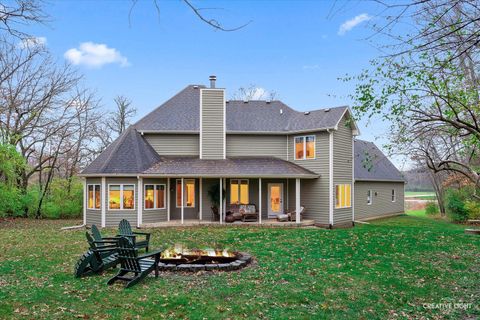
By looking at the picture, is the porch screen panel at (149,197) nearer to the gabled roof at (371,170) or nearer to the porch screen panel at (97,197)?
the porch screen panel at (97,197)

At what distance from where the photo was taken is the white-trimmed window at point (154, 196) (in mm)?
19062

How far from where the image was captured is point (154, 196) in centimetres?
1933

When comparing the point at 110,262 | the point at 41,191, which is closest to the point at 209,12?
the point at 110,262

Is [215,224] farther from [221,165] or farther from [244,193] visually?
[221,165]

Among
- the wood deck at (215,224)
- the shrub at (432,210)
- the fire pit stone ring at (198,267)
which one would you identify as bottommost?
the shrub at (432,210)

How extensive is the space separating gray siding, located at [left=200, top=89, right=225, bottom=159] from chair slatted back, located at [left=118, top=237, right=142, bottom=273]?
13.3 metres

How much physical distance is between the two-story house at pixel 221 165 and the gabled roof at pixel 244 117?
0.06m

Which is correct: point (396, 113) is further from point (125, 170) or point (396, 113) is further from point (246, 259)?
point (125, 170)

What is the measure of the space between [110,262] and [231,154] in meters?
13.3

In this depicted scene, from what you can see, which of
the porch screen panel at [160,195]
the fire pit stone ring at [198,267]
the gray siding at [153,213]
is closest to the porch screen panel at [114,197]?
the gray siding at [153,213]

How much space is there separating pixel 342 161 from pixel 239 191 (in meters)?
5.93

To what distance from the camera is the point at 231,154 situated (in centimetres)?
2145

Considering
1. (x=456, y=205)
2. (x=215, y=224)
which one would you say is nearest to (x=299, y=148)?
(x=215, y=224)

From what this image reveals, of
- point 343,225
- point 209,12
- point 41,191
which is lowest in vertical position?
point 343,225
